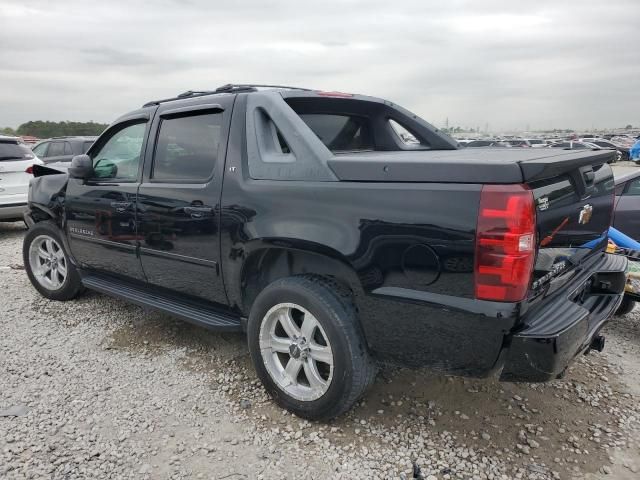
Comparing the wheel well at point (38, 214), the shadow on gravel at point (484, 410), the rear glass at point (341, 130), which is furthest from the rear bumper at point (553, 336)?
the wheel well at point (38, 214)

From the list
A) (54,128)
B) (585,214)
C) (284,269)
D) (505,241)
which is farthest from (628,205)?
(54,128)

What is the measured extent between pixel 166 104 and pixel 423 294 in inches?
93.6

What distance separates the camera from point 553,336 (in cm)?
206

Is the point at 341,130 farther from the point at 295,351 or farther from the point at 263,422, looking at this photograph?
the point at 263,422

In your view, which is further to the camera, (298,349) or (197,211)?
(197,211)

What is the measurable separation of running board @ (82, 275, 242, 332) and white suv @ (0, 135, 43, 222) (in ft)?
15.0

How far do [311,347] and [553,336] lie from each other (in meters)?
1.22

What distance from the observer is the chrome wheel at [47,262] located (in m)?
4.53

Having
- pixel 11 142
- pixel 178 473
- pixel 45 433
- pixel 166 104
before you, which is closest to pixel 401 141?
pixel 166 104

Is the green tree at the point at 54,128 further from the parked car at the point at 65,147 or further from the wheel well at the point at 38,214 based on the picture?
the wheel well at the point at 38,214

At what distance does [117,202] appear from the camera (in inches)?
141

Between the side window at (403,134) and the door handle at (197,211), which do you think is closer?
the door handle at (197,211)

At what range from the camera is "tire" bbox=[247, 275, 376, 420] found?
2.47m

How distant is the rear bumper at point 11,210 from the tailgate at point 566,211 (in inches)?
311
